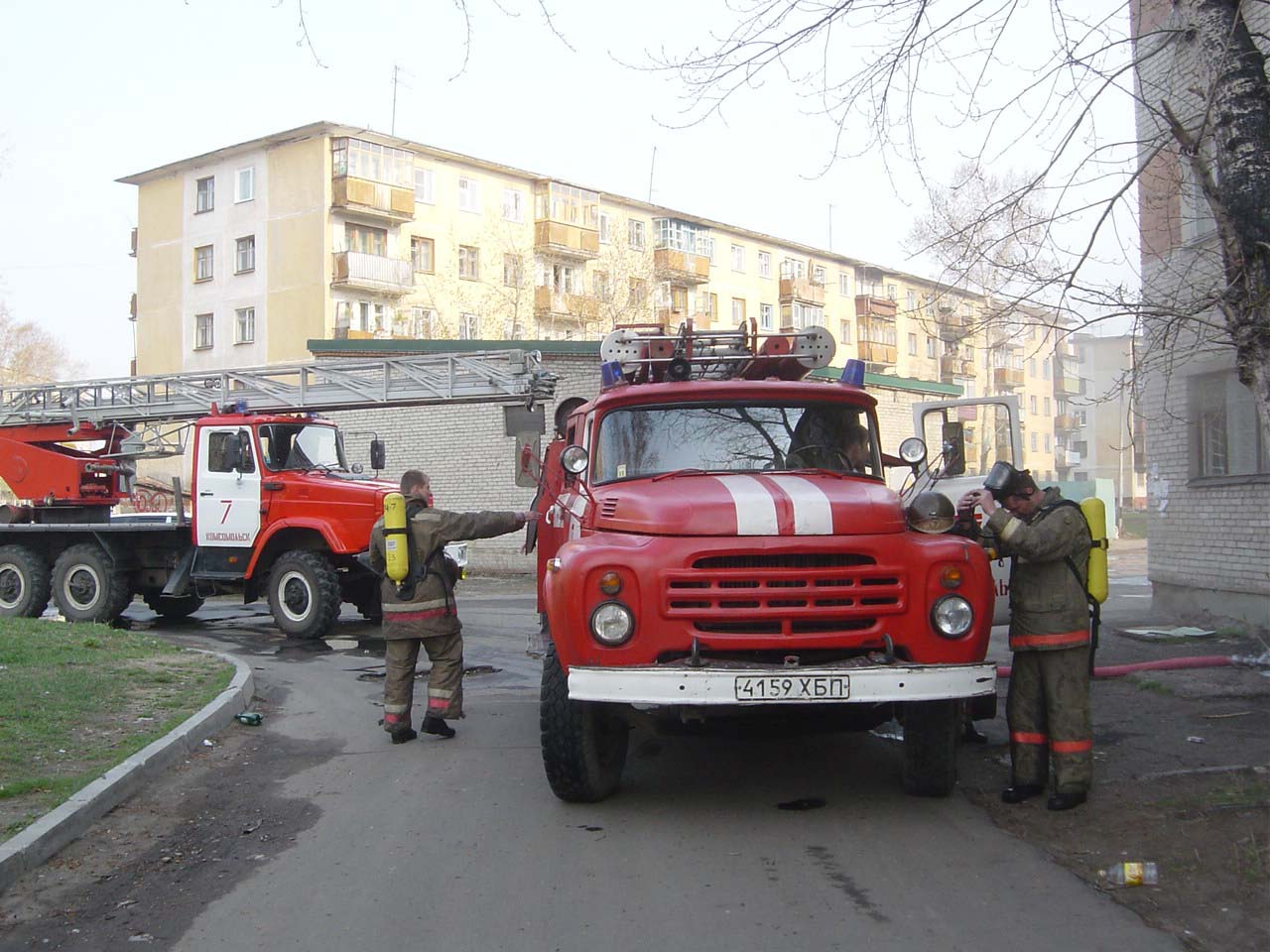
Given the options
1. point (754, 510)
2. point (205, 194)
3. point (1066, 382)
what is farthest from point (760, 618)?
point (205, 194)

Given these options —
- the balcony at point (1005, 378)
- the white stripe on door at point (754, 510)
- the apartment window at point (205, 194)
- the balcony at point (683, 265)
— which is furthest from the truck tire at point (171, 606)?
the apartment window at point (205, 194)

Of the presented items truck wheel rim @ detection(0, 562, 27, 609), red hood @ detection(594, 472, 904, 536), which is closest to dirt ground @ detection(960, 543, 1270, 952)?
red hood @ detection(594, 472, 904, 536)

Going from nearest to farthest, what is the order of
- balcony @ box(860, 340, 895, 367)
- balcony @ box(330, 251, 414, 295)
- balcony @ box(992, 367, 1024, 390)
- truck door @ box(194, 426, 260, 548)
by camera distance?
1. truck door @ box(194, 426, 260, 548)
2. balcony @ box(330, 251, 414, 295)
3. balcony @ box(992, 367, 1024, 390)
4. balcony @ box(860, 340, 895, 367)

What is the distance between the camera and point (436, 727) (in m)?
7.85

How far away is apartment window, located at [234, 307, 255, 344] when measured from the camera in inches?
1729

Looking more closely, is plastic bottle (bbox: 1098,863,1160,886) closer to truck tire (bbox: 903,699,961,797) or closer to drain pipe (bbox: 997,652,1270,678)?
truck tire (bbox: 903,699,961,797)

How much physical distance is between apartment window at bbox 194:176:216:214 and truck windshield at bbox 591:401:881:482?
43306 mm

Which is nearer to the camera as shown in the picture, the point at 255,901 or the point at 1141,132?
the point at 255,901

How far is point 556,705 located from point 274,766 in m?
2.43

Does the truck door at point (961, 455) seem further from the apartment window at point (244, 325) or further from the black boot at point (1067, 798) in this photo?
the apartment window at point (244, 325)

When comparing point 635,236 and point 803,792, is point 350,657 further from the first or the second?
point 635,236

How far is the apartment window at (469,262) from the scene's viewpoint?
153 ft

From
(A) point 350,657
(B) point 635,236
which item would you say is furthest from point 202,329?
(A) point 350,657

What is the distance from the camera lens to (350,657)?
12.1 metres
